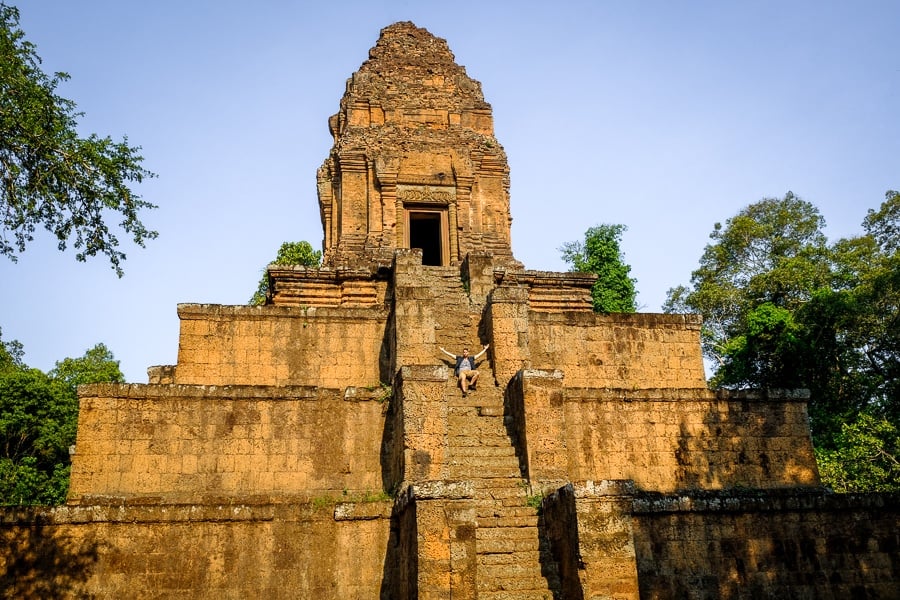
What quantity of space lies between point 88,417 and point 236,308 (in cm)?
341

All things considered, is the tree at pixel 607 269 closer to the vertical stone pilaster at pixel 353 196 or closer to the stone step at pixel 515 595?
the vertical stone pilaster at pixel 353 196

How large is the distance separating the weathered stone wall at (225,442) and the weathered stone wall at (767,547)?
4.52 metres

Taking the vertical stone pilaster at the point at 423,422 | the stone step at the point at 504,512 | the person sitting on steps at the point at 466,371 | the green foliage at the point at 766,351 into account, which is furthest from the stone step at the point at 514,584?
the green foliage at the point at 766,351

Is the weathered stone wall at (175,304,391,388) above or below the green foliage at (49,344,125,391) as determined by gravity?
below

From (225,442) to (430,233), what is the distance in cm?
1093

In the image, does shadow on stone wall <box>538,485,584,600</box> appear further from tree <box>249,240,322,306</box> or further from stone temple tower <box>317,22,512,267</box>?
tree <box>249,240,322,306</box>

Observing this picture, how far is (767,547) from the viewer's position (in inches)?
441

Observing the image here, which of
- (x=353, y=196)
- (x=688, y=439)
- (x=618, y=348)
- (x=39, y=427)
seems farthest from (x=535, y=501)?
(x=39, y=427)

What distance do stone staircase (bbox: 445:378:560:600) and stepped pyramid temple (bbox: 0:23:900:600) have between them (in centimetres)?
3

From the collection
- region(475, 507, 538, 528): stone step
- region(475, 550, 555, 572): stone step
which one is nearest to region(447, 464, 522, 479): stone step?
region(475, 507, 538, 528): stone step

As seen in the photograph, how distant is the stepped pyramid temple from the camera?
1063 cm

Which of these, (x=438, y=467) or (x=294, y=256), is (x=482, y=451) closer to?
(x=438, y=467)

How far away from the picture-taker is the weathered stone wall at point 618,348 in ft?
50.9

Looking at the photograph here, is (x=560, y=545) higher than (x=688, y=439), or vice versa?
(x=688, y=439)
